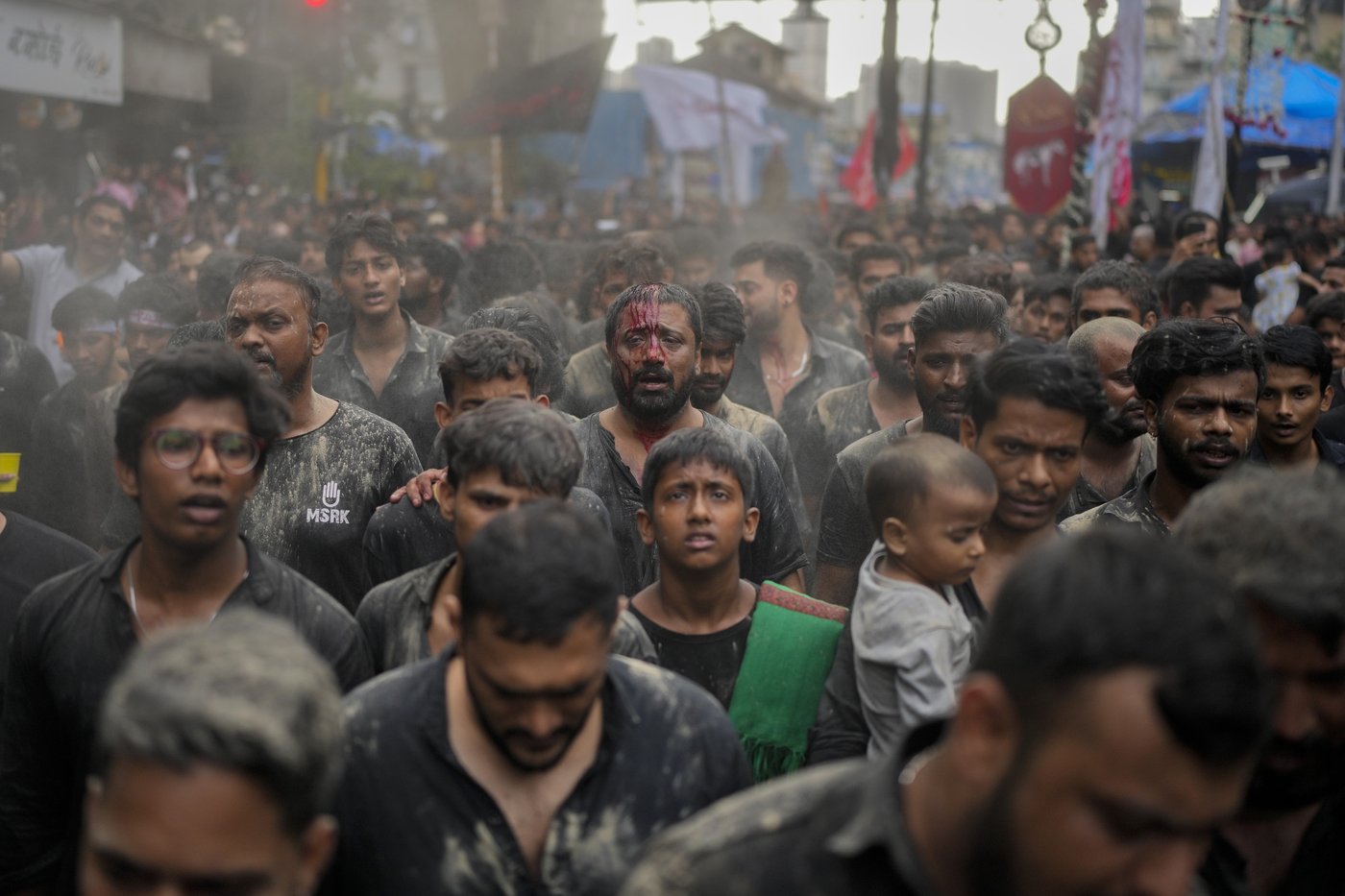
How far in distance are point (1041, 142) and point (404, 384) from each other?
1021cm

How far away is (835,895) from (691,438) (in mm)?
2488

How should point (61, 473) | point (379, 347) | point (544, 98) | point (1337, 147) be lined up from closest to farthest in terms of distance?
point (61, 473)
point (379, 347)
point (544, 98)
point (1337, 147)

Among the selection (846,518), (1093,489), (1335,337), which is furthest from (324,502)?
(1335,337)

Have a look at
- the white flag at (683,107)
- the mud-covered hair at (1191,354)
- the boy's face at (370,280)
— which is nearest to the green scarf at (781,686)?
the mud-covered hair at (1191,354)

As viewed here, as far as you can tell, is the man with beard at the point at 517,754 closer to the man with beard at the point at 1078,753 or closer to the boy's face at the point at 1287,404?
the man with beard at the point at 1078,753

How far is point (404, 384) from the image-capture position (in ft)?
22.8

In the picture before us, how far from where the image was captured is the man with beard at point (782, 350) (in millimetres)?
7984

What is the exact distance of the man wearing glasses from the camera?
3294 millimetres

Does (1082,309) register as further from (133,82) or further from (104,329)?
(133,82)

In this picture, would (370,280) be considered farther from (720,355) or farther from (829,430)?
(829,430)

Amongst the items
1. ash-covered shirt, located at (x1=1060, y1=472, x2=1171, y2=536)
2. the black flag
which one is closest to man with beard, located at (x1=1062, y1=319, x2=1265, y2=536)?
ash-covered shirt, located at (x1=1060, y1=472, x2=1171, y2=536)

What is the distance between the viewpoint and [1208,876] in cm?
270

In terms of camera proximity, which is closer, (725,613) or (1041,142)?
(725,613)

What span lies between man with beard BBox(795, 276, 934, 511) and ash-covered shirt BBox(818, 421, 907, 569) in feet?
3.71
